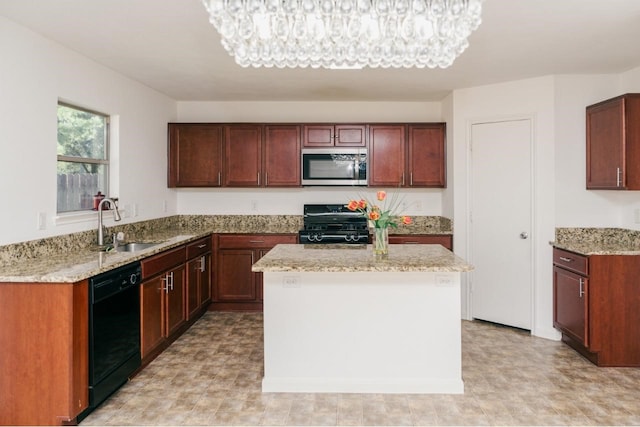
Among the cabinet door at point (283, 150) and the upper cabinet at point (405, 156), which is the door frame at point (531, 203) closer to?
the upper cabinet at point (405, 156)

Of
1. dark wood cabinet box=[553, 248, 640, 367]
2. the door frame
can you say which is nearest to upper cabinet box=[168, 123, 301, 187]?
the door frame

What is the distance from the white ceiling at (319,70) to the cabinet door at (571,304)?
1721mm

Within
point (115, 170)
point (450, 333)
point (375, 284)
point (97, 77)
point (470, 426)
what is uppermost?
point (97, 77)

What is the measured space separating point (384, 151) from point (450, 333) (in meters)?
2.52

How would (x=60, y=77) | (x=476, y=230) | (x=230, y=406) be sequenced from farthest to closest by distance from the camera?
(x=476, y=230) < (x=60, y=77) < (x=230, y=406)

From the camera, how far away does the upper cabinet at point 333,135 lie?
16.0ft

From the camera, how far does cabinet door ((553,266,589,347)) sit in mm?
3330

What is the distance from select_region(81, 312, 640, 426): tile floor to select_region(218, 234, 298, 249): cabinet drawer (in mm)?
1376

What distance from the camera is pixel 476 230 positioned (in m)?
4.34

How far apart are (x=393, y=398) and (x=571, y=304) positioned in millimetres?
1794

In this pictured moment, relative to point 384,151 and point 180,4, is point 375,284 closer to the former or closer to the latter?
point 180,4

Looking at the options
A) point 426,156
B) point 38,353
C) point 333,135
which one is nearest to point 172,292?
point 38,353

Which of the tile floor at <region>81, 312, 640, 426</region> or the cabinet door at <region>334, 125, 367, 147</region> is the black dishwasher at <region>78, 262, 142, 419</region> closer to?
the tile floor at <region>81, 312, 640, 426</region>

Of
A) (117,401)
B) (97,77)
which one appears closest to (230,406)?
(117,401)
